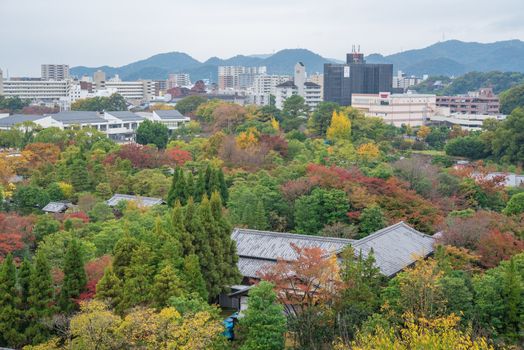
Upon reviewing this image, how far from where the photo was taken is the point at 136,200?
3045 cm

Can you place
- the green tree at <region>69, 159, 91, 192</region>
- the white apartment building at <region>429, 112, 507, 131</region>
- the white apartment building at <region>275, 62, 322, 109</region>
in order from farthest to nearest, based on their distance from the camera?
1. the white apartment building at <region>275, 62, 322, 109</region>
2. the white apartment building at <region>429, 112, 507, 131</region>
3. the green tree at <region>69, 159, 91, 192</region>

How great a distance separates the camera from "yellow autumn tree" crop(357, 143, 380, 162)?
129ft

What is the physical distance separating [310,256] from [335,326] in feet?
6.29

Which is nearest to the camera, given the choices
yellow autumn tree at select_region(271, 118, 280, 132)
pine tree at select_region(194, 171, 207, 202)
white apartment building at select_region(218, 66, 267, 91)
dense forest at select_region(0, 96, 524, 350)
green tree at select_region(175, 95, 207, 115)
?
dense forest at select_region(0, 96, 524, 350)

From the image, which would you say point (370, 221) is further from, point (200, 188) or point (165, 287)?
point (165, 287)

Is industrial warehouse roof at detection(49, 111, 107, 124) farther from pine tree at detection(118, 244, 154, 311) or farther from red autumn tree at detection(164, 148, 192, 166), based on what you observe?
pine tree at detection(118, 244, 154, 311)

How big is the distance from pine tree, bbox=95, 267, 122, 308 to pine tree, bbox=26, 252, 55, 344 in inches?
55.5

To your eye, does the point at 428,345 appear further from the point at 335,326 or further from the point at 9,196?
the point at 9,196

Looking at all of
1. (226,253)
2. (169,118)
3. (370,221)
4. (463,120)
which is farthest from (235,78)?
(226,253)

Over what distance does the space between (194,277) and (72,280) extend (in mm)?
3233

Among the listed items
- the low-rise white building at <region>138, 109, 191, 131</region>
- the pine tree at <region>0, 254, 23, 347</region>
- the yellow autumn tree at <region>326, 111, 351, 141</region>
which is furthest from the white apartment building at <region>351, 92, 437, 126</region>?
the pine tree at <region>0, 254, 23, 347</region>

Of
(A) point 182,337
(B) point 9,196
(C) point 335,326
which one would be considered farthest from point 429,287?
(B) point 9,196

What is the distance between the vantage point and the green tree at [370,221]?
2484 centimetres

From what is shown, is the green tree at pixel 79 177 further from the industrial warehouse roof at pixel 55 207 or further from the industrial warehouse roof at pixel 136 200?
the industrial warehouse roof at pixel 136 200
